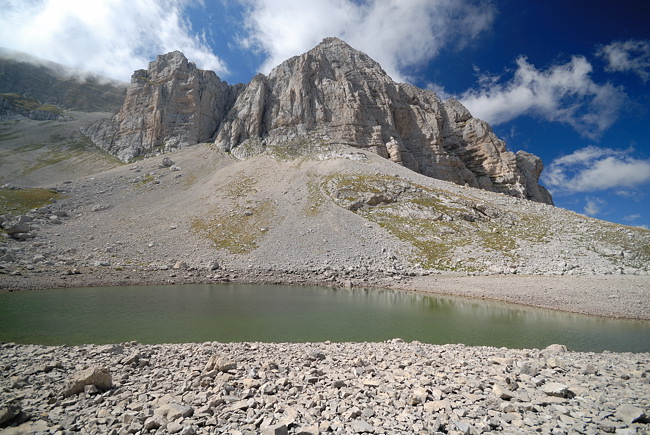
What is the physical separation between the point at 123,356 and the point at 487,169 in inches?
5192

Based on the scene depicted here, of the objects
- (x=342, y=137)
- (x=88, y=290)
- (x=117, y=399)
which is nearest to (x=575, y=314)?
(x=117, y=399)

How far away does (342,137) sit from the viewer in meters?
104

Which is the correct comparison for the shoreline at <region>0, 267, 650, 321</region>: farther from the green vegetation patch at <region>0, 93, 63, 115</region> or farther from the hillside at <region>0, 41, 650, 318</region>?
the green vegetation patch at <region>0, 93, 63, 115</region>

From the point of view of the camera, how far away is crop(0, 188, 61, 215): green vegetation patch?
57625 millimetres

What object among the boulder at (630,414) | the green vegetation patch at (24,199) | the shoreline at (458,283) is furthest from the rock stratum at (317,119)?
the boulder at (630,414)

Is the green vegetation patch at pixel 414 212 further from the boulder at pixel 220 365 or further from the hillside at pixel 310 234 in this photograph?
the boulder at pixel 220 365

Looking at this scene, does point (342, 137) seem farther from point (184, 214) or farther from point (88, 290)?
point (88, 290)

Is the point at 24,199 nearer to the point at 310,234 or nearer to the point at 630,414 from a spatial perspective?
the point at 310,234

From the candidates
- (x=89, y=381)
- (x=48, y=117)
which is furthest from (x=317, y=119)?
(x=48, y=117)

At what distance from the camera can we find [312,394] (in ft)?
31.4

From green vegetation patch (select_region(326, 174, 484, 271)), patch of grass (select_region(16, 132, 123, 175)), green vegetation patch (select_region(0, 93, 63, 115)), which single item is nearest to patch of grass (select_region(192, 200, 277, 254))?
green vegetation patch (select_region(326, 174, 484, 271))

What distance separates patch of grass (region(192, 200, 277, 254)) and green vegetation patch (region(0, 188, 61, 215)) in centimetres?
3285

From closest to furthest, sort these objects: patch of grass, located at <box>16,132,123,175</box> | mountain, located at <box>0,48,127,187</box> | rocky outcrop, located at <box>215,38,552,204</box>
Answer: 1. mountain, located at <box>0,48,127,187</box>
2. patch of grass, located at <box>16,132,123,175</box>
3. rocky outcrop, located at <box>215,38,552,204</box>

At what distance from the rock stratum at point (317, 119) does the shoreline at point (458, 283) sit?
66149 millimetres
